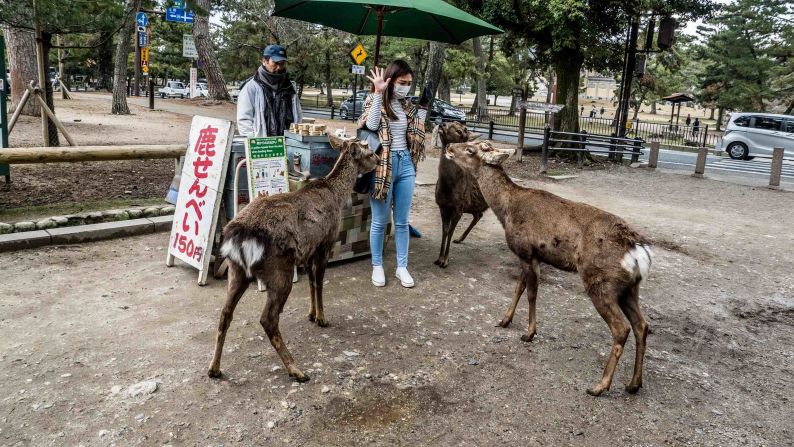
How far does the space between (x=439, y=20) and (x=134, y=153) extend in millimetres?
3514

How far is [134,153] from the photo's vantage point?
6.20m

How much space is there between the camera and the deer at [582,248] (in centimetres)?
345

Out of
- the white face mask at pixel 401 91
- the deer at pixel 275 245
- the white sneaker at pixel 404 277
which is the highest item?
the white face mask at pixel 401 91

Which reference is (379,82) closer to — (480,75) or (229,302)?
(229,302)

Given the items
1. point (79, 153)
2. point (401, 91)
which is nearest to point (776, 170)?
point (401, 91)

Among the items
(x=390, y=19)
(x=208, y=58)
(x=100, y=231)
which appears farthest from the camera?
(x=208, y=58)

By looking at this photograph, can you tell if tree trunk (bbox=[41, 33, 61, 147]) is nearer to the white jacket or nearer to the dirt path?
the dirt path

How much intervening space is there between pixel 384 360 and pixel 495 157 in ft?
5.84

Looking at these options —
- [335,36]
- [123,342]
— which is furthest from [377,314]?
[335,36]

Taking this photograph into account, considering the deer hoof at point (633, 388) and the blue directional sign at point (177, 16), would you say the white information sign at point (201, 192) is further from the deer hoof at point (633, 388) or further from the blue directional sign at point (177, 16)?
the blue directional sign at point (177, 16)

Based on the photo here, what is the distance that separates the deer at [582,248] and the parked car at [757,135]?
19370 millimetres

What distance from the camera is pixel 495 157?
448cm

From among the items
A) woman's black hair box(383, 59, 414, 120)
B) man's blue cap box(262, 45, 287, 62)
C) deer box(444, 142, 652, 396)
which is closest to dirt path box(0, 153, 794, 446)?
deer box(444, 142, 652, 396)

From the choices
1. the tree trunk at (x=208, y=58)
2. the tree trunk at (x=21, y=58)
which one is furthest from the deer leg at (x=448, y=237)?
the tree trunk at (x=208, y=58)
